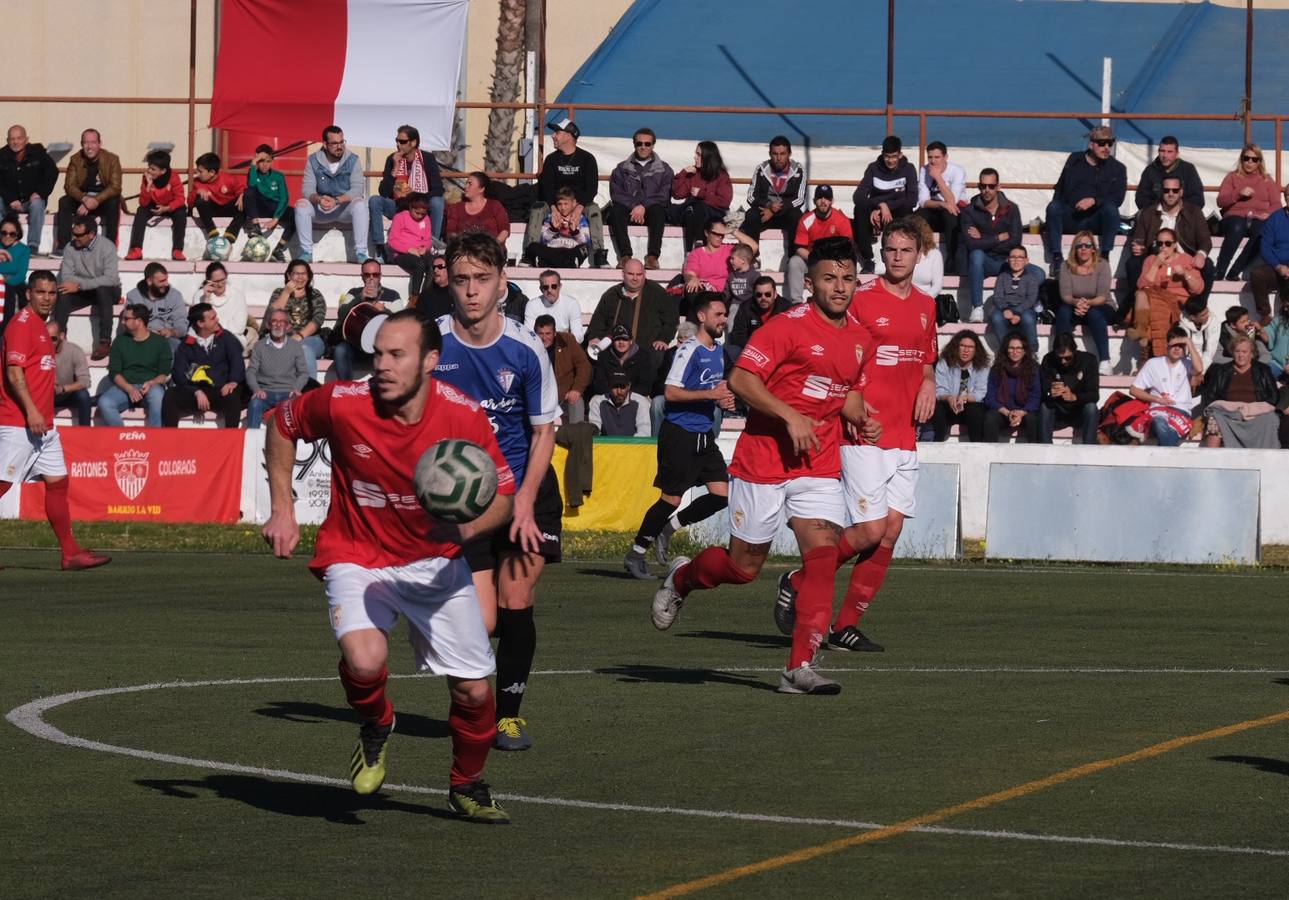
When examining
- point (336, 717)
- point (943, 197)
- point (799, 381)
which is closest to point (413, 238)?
point (943, 197)

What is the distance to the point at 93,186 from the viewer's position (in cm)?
2886

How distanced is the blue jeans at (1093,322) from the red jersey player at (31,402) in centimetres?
1251

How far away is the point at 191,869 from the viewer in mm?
6832

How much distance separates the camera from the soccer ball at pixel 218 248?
1140 inches

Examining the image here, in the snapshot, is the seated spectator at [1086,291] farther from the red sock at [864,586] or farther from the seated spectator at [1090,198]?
the red sock at [864,586]

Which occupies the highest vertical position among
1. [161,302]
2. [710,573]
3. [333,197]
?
[333,197]

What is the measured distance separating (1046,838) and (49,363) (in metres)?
12.1

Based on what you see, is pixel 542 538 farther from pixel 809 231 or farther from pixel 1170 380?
pixel 809 231

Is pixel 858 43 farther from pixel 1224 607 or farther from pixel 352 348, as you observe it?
pixel 1224 607

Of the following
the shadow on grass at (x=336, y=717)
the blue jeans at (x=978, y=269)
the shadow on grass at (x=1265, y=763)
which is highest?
the blue jeans at (x=978, y=269)

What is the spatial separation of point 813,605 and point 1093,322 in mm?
15952

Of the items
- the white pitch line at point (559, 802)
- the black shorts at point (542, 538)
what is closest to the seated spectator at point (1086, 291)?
the black shorts at point (542, 538)

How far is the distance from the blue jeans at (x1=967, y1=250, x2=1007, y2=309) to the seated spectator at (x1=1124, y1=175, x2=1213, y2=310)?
5.13 ft

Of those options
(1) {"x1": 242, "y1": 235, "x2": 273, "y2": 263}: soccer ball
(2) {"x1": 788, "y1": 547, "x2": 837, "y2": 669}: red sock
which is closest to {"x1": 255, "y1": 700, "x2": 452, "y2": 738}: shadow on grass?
(2) {"x1": 788, "y1": 547, "x2": 837, "y2": 669}: red sock
